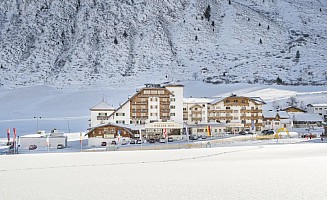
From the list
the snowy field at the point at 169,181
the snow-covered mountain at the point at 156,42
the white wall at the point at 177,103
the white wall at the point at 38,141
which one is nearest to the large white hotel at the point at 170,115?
the white wall at the point at 177,103

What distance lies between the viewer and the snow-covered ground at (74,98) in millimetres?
62844

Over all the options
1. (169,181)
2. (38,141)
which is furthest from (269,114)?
(169,181)

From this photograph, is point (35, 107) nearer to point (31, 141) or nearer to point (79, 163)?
point (31, 141)

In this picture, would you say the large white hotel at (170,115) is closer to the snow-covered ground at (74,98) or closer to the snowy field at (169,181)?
the snow-covered ground at (74,98)

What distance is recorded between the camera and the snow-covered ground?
62844 millimetres

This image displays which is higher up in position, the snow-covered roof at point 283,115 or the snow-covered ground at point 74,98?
the snow-covered ground at point 74,98

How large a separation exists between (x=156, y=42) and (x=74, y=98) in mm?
37848

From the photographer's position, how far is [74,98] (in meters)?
84.3

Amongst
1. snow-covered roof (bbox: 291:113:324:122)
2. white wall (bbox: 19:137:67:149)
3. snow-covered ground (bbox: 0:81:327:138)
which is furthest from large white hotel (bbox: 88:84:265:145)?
snow-covered ground (bbox: 0:81:327:138)

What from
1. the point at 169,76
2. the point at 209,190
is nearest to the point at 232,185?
the point at 209,190

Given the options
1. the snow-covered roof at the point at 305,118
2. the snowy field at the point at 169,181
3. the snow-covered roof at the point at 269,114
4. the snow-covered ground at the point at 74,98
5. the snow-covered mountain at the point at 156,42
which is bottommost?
the snowy field at the point at 169,181

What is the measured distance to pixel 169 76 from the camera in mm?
100125

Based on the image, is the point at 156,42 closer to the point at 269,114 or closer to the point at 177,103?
the point at 269,114

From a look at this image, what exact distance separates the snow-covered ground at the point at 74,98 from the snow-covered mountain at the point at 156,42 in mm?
6154
